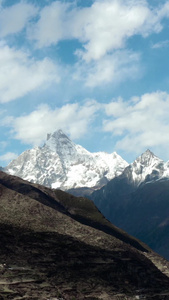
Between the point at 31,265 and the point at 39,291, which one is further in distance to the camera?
the point at 31,265

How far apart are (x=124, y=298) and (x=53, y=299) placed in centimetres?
3686

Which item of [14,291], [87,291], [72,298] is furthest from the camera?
[87,291]

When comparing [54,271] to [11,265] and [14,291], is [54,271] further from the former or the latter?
[14,291]

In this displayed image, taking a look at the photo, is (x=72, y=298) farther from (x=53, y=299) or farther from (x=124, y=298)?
(x=124, y=298)

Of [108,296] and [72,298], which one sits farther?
[108,296]

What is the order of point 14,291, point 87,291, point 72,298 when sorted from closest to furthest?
point 14,291, point 72,298, point 87,291

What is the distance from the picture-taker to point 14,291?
168000 millimetres

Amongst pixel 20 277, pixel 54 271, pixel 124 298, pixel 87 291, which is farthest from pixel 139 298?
pixel 20 277

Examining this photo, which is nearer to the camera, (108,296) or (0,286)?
(0,286)

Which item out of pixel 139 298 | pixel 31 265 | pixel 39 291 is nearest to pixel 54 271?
pixel 31 265

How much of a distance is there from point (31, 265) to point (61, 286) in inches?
680

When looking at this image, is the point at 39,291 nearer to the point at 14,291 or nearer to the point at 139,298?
the point at 14,291

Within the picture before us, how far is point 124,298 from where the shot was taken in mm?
194125

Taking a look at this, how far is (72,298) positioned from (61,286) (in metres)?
10.3
